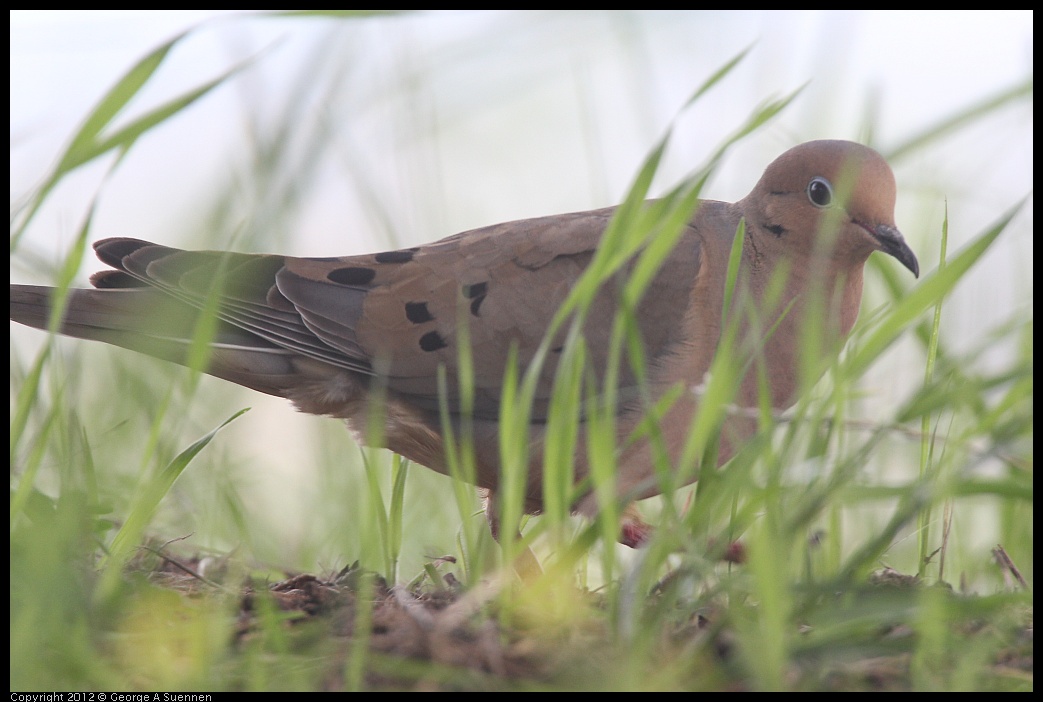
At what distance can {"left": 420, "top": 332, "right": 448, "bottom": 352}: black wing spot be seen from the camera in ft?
9.85

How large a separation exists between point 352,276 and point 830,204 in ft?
5.08

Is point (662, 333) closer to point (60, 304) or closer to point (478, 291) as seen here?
point (478, 291)

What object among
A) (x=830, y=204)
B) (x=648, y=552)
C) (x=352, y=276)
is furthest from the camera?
(x=352, y=276)

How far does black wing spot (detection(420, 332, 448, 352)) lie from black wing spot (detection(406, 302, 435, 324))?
0.06m

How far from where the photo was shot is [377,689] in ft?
5.20

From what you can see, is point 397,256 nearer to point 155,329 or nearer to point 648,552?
point 155,329

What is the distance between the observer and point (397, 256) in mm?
3232

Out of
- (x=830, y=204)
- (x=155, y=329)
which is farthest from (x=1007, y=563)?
(x=155, y=329)

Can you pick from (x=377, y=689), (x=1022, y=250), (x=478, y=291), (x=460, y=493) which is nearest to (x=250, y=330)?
(x=478, y=291)

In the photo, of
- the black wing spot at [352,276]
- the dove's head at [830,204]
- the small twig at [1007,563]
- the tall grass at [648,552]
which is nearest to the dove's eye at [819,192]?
the dove's head at [830,204]

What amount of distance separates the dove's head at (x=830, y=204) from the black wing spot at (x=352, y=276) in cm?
129

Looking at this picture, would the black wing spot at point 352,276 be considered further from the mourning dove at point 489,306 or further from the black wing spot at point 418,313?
the black wing spot at point 418,313

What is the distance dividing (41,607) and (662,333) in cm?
183

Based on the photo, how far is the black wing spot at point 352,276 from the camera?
3178 millimetres
